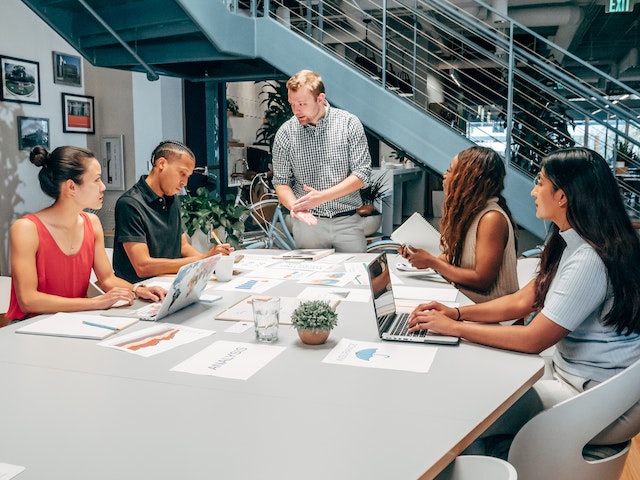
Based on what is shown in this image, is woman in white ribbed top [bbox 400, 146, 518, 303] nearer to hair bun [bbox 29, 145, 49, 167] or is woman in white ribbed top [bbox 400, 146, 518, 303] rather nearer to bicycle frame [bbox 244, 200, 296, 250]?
hair bun [bbox 29, 145, 49, 167]

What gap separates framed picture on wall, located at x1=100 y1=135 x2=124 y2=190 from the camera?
6223mm

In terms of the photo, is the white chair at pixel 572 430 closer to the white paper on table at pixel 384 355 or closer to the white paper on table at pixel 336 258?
the white paper on table at pixel 384 355

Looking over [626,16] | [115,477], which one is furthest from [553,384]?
[626,16]

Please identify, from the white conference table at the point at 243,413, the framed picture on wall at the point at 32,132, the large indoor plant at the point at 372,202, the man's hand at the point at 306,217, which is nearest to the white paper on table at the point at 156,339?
the white conference table at the point at 243,413

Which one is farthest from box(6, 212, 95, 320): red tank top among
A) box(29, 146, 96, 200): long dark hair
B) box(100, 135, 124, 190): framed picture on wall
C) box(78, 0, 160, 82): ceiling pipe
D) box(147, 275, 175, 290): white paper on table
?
box(100, 135, 124, 190): framed picture on wall

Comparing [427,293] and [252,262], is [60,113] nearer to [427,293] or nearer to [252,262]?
[252,262]

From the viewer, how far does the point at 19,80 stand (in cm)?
505

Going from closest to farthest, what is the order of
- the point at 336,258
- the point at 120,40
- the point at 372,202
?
the point at 336,258 < the point at 120,40 < the point at 372,202

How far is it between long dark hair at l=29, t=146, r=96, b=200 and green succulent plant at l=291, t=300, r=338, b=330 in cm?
112

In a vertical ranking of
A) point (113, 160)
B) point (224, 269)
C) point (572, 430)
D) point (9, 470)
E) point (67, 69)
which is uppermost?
point (67, 69)

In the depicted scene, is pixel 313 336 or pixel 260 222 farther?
pixel 260 222

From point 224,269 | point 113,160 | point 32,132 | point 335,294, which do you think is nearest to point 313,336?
point 335,294

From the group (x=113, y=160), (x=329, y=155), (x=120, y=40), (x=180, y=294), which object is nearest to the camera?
(x=180, y=294)

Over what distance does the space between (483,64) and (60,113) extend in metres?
8.60
